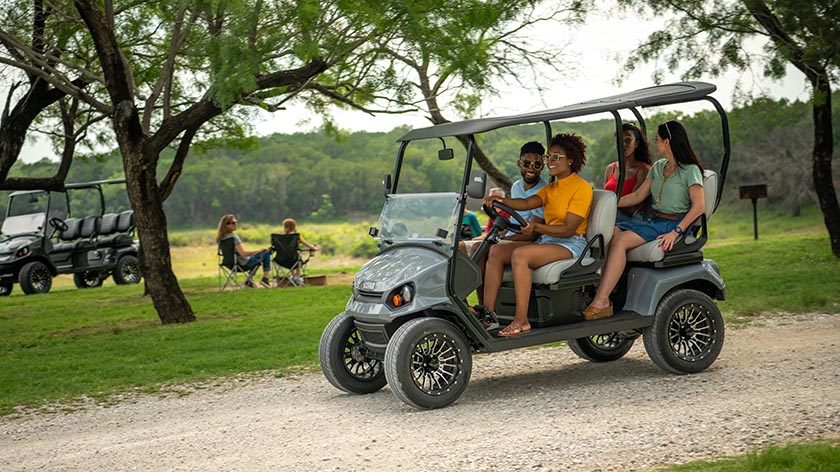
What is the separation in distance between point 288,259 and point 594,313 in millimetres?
10829

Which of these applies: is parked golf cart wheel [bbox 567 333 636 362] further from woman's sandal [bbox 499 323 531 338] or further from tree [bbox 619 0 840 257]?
tree [bbox 619 0 840 257]

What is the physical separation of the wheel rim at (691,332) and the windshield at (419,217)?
2.00 metres

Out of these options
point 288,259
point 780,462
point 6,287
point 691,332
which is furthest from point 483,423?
point 6,287

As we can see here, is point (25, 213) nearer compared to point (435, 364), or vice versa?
point (435, 364)

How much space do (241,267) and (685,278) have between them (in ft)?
37.2

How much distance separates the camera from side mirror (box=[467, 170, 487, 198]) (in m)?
6.86

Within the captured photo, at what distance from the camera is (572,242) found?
7.61 m

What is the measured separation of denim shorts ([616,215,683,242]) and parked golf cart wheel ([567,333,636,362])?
43.2 inches

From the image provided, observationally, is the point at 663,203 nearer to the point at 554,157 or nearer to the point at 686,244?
→ the point at 686,244

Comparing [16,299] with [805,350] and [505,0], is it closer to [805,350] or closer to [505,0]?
[505,0]

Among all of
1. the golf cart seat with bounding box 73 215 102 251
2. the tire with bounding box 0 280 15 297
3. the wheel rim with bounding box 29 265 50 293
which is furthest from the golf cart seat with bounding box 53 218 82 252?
the tire with bounding box 0 280 15 297

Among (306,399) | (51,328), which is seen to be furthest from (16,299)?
(306,399)

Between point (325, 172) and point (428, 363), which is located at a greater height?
point (325, 172)

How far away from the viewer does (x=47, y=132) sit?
18.6 metres
